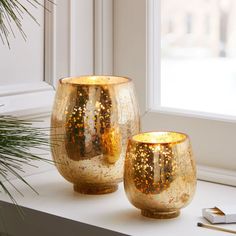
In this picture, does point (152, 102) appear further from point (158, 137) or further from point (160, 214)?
point (160, 214)

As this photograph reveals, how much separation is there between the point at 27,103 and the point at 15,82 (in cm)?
5

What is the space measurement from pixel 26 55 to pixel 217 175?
46 cm

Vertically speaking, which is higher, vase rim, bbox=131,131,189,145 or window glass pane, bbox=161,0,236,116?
window glass pane, bbox=161,0,236,116

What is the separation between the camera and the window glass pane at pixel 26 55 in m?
1.43

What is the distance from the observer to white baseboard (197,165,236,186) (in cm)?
143

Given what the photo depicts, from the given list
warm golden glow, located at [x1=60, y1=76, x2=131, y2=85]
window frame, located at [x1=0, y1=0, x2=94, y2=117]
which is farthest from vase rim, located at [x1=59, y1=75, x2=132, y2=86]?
window frame, located at [x1=0, y1=0, x2=94, y2=117]

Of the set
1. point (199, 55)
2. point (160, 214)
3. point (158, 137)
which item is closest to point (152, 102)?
point (199, 55)

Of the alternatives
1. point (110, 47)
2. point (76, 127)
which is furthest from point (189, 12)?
point (76, 127)

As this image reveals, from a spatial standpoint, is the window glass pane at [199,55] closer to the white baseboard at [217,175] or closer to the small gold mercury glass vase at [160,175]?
the white baseboard at [217,175]

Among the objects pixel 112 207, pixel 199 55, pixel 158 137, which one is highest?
pixel 199 55

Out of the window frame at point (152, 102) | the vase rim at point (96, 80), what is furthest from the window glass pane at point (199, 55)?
the vase rim at point (96, 80)

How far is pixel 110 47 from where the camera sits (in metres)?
1.62

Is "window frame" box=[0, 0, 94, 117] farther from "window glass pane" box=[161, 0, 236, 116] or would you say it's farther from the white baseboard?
the white baseboard

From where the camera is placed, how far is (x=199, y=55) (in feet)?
4.83
